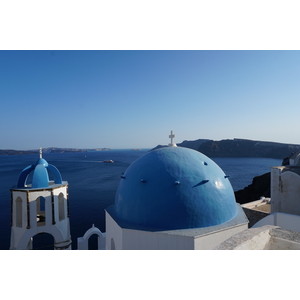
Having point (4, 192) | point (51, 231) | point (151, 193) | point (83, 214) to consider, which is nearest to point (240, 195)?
point (83, 214)

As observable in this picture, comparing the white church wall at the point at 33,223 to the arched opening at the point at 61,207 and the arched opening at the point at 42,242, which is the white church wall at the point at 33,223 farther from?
the arched opening at the point at 42,242

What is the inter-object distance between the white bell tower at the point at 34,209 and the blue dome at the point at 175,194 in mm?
6895

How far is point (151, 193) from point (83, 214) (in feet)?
85.7

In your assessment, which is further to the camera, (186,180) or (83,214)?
(83,214)

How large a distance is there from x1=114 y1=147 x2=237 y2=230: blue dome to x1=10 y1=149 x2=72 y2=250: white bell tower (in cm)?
690

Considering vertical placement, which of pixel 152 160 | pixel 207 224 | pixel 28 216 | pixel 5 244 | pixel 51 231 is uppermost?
pixel 152 160

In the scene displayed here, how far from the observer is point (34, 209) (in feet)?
38.9

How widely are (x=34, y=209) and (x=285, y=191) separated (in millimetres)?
15170

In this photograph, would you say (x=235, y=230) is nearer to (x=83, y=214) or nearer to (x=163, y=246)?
(x=163, y=246)

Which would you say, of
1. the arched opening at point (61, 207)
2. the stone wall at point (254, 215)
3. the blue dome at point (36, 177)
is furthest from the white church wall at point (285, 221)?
the blue dome at point (36, 177)

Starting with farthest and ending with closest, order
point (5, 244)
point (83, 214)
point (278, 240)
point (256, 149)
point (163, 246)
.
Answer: point (256, 149) < point (83, 214) < point (5, 244) < point (163, 246) < point (278, 240)

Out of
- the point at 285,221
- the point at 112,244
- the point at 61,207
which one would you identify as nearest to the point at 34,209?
the point at 61,207

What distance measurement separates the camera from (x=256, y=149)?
370ft

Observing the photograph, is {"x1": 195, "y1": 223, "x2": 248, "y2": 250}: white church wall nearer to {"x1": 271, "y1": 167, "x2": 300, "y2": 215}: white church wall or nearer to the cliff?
{"x1": 271, "y1": 167, "x2": 300, "y2": 215}: white church wall
